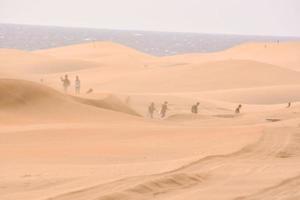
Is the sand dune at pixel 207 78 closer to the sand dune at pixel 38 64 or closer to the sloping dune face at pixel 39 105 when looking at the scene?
the sand dune at pixel 38 64

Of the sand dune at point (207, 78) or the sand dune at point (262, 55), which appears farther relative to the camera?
the sand dune at point (262, 55)

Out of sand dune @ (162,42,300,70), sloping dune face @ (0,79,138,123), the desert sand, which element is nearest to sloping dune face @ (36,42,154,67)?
sand dune @ (162,42,300,70)

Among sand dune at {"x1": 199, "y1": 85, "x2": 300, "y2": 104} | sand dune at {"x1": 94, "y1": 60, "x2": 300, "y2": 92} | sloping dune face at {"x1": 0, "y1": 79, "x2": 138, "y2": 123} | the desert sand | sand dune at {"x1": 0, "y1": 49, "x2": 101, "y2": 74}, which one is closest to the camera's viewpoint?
the desert sand

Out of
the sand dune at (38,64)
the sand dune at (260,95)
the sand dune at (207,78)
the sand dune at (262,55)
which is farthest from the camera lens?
the sand dune at (262,55)

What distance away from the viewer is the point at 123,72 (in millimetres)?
62250

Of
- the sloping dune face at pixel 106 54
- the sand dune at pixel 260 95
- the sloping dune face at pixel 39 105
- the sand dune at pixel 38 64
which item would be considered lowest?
the sloping dune face at pixel 39 105

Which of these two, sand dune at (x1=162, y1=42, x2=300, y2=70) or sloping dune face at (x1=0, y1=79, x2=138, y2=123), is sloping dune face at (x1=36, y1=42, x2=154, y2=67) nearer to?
sand dune at (x1=162, y1=42, x2=300, y2=70)

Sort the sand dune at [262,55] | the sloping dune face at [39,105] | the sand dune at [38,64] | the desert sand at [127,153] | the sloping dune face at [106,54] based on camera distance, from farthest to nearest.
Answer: the sand dune at [262,55] → the sloping dune face at [106,54] → the sand dune at [38,64] → the sloping dune face at [39,105] → the desert sand at [127,153]

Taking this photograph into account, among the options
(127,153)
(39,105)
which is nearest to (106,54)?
(39,105)

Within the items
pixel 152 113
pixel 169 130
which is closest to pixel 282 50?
pixel 152 113

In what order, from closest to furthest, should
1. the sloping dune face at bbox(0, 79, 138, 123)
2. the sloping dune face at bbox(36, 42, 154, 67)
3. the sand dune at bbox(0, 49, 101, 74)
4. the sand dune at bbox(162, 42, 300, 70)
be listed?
the sloping dune face at bbox(0, 79, 138, 123), the sand dune at bbox(0, 49, 101, 74), the sloping dune face at bbox(36, 42, 154, 67), the sand dune at bbox(162, 42, 300, 70)

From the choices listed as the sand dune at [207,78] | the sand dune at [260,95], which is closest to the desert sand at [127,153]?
the sand dune at [260,95]

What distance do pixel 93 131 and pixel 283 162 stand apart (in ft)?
19.1

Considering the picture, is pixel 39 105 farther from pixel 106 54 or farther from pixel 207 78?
pixel 106 54
